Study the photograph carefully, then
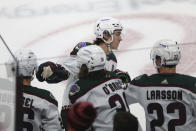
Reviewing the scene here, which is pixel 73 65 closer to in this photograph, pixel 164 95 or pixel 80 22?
pixel 164 95

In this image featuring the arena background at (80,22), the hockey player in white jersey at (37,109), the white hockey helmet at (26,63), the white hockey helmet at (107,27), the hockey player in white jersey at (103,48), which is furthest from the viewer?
the arena background at (80,22)

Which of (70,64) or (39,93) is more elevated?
(70,64)

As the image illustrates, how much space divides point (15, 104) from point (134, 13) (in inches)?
110

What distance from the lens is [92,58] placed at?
6.61 feet

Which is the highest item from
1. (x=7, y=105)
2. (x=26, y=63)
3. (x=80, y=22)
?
(x=80, y=22)

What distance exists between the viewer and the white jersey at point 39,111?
2137mm

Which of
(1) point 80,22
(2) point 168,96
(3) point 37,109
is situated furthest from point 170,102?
(1) point 80,22

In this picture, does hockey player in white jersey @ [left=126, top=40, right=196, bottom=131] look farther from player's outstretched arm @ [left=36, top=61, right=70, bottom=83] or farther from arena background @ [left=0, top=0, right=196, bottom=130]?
arena background @ [left=0, top=0, right=196, bottom=130]

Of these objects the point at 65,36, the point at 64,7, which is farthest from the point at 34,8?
the point at 65,36

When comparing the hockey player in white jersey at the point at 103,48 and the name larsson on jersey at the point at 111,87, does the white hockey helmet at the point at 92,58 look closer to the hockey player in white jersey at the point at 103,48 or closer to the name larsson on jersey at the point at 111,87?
the name larsson on jersey at the point at 111,87

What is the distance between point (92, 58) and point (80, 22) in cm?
235

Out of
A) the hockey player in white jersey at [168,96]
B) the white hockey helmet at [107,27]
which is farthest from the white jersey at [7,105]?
the white hockey helmet at [107,27]

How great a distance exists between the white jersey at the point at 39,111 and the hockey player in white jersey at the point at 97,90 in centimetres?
17

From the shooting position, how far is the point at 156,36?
3.86 metres
